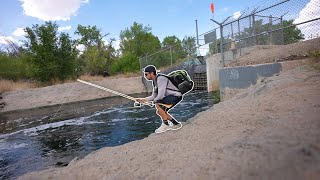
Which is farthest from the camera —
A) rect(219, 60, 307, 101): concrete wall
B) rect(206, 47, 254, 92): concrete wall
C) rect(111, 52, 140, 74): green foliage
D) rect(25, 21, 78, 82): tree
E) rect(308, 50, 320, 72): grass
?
rect(111, 52, 140, 74): green foliage

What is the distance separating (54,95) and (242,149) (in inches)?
965

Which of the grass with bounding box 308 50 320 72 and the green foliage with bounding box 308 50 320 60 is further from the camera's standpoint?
the green foliage with bounding box 308 50 320 60

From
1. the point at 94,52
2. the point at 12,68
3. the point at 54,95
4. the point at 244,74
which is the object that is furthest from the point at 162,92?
the point at 94,52

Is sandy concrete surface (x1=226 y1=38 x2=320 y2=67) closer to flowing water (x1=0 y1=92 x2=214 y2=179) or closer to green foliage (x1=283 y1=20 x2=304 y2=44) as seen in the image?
green foliage (x1=283 y1=20 x2=304 y2=44)

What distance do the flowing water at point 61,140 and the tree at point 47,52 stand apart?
65.9ft

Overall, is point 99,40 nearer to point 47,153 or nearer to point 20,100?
point 20,100

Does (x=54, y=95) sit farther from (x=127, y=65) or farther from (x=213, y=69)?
(x=127, y=65)

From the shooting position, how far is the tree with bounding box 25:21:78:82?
30378 millimetres

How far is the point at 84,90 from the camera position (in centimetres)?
2636

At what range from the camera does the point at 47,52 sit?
99.9 ft

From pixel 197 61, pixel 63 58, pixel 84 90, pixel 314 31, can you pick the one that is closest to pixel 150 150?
pixel 314 31

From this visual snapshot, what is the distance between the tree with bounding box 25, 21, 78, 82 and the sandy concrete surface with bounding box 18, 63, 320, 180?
28.0 m

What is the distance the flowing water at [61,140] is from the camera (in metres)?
6.85

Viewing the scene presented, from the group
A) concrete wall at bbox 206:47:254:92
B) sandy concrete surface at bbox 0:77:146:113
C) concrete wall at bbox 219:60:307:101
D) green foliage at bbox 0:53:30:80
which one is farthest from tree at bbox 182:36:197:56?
green foliage at bbox 0:53:30:80
